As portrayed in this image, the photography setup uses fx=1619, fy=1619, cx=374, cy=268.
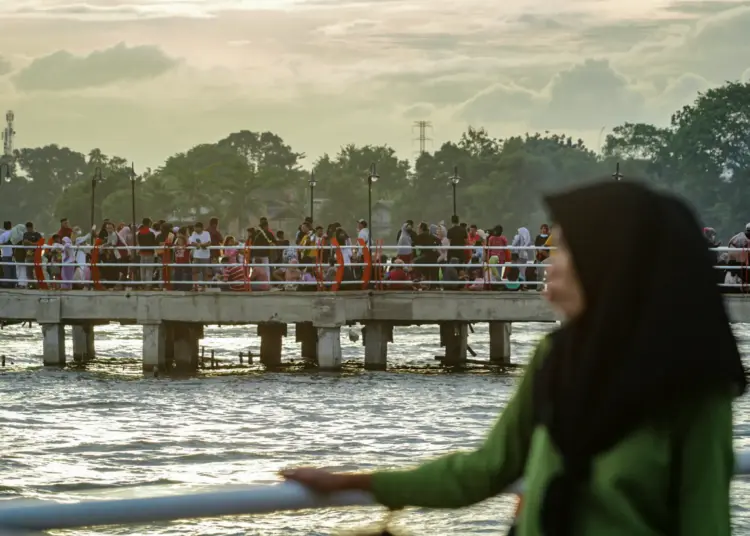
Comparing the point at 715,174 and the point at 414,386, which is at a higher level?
the point at 715,174

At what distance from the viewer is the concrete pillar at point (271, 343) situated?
1362 inches

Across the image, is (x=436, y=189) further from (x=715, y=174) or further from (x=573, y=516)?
(x=573, y=516)

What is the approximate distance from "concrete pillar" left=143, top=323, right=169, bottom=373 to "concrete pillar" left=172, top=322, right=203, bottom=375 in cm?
62

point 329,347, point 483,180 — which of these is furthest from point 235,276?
point 483,180

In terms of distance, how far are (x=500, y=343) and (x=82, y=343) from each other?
9.65m

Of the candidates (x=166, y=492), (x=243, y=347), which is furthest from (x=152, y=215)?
(x=166, y=492)

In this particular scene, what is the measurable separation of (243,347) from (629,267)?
137 ft

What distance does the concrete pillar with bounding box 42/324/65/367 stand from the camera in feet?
107

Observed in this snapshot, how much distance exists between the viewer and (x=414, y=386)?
97.2 feet

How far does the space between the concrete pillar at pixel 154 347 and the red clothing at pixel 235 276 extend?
1.58 metres

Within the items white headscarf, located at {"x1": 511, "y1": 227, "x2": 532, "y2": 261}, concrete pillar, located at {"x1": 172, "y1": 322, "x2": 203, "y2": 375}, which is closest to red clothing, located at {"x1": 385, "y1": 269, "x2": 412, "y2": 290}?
white headscarf, located at {"x1": 511, "y1": 227, "x2": 532, "y2": 261}

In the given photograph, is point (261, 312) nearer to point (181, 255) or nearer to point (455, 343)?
point (181, 255)

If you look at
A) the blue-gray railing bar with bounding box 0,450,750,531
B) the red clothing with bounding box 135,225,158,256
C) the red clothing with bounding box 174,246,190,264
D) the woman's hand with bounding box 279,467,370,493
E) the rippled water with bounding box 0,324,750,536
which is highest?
the red clothing with bounding box 135,225,158,256

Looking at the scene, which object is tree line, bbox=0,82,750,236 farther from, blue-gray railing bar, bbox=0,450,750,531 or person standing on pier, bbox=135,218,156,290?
blue-gray railing bar, bbox=0,450,750,531
